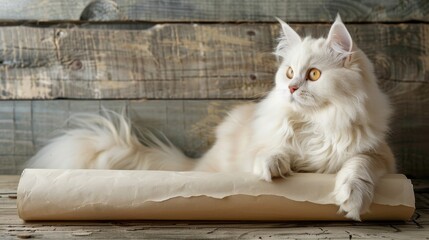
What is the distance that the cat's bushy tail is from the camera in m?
1.78

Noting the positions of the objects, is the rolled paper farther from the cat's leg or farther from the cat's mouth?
the cat's mouth

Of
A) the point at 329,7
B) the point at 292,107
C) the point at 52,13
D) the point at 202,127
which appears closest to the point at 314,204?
the point at 292,107

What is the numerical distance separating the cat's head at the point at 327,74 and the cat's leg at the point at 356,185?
0.18 meters

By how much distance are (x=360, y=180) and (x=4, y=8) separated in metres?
1.38

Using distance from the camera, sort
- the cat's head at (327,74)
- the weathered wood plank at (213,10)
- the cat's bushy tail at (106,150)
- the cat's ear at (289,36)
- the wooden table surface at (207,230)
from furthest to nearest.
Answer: the weathered wood plank at (213,10)
the cat's bushy tail at (106,150)
the cat's ear at (289,36)
the cat's head at (327,74)
the wooden table surface at (207,230)

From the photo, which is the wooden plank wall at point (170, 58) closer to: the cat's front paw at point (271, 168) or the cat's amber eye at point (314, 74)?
the cat's amber eye at point (314, 74)

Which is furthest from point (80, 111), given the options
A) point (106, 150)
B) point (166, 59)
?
point (166, 59)

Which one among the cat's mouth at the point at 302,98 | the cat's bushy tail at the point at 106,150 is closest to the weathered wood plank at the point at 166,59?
the cat's bushy tail at the point at 106,150

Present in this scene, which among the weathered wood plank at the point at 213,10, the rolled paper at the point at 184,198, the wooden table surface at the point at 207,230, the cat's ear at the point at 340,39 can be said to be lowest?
the wooden table surface at the point at 207,230

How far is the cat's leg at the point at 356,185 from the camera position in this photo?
132cm

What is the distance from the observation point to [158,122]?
198cm

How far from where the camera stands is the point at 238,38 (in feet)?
6.35

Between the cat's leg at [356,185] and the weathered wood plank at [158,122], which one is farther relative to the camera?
the weathered wood plank at [158,122]

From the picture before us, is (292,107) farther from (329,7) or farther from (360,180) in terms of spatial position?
(329,7)
